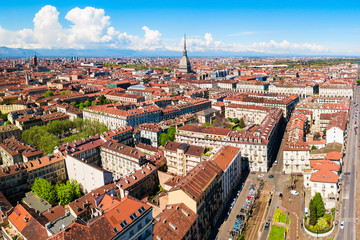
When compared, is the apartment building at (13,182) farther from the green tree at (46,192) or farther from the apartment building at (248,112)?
the apartment building at (248,112)

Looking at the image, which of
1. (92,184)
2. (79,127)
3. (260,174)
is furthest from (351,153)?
(79,127)

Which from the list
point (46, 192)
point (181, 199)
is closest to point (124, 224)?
point (181, 199)

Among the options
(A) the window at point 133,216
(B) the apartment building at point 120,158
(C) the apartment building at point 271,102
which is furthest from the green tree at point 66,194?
(C) the apartment building at point 271,102

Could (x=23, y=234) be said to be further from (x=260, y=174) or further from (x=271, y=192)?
(x=260, y=174)

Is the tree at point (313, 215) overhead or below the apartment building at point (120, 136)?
below

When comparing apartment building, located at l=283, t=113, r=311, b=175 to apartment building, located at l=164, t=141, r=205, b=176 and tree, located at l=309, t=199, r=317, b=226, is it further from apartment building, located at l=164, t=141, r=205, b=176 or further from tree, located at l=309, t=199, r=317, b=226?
apartment building, located at l=164, t=141, r=205, b=176
